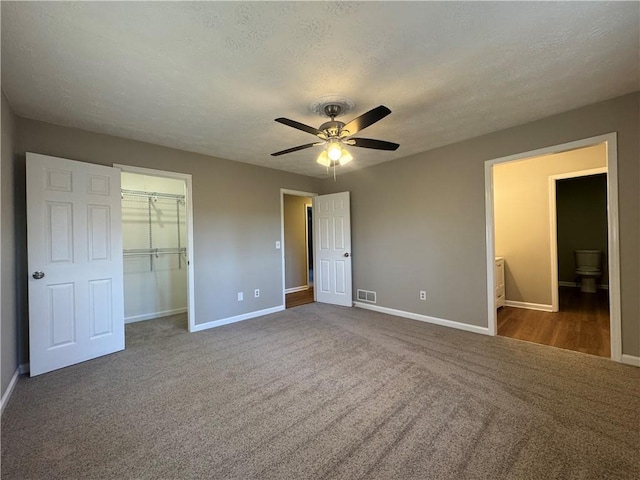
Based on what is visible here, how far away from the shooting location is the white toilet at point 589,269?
5.56 m

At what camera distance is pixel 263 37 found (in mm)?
1647

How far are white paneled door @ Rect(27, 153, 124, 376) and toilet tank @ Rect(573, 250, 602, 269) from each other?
8.25 meters

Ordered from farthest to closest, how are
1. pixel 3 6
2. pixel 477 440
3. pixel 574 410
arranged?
pixel 574 410 < pixel 477 440 < pixel 3 6

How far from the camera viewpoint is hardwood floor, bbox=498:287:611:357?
302 cm

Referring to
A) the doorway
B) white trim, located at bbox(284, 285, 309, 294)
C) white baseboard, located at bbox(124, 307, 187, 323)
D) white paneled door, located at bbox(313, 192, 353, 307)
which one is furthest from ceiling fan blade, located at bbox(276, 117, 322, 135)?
white trim, located at bbox(284, 285, 309, 294)

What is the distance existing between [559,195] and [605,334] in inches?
175

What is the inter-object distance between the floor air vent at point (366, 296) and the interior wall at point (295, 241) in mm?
2189

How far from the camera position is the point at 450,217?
3723 mm

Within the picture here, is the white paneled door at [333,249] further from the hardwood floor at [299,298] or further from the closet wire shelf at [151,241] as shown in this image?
the closet wire shelf at [151,241]

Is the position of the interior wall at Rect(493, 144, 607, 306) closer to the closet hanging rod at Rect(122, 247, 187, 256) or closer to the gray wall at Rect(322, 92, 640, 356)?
the gray wall at Rect(322, 92, 640, 356)

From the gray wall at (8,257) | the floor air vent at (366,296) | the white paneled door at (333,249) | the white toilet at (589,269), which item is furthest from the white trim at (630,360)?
the gray wall at (8,257)

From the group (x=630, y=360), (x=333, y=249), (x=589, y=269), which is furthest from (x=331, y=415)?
(x=589, y=269)

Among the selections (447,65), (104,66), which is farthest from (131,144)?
(447,65)

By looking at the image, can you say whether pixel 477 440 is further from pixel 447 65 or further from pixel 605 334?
pixel 605 334
